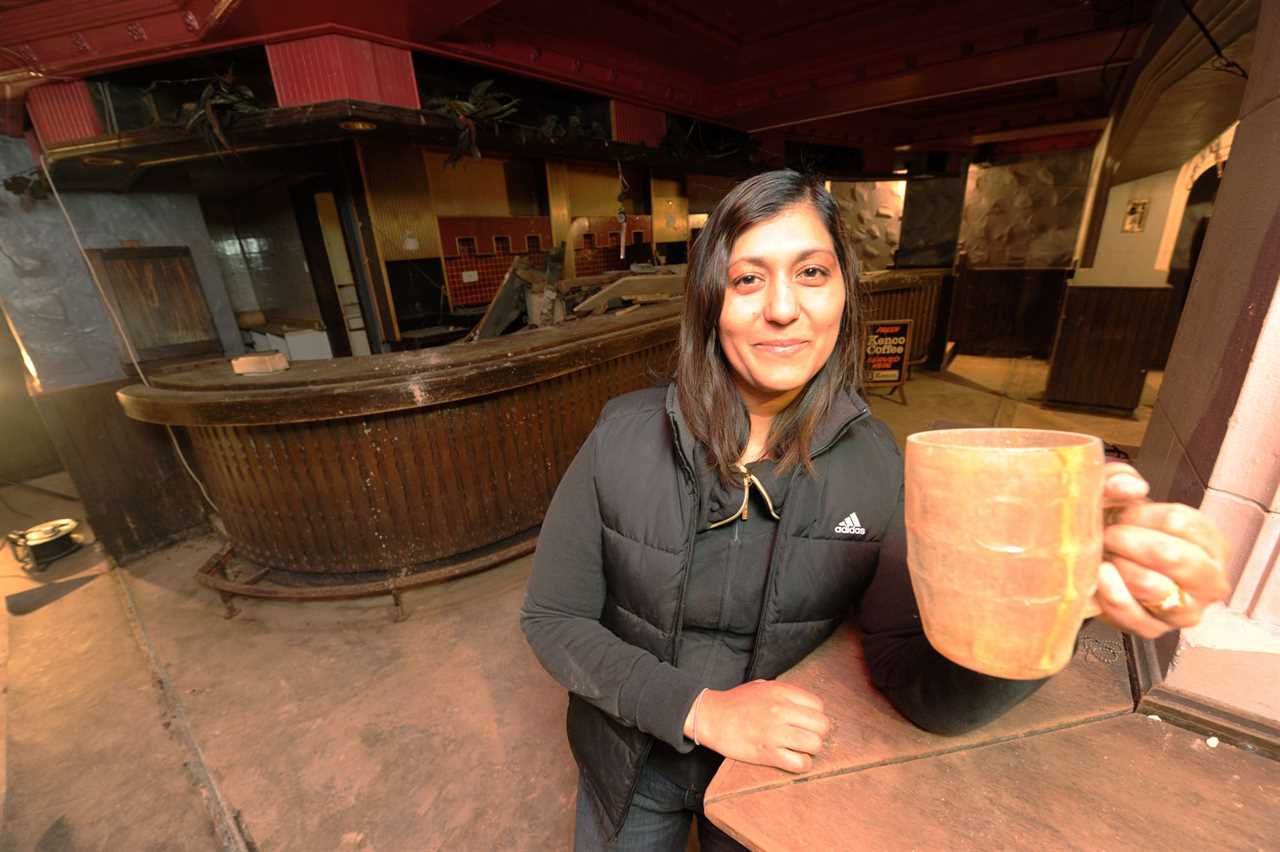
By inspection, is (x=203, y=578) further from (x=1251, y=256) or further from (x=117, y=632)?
(x=1251, y=256)

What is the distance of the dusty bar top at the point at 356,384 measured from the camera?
8.29ft

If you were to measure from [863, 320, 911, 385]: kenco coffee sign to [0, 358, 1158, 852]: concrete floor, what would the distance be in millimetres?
4377

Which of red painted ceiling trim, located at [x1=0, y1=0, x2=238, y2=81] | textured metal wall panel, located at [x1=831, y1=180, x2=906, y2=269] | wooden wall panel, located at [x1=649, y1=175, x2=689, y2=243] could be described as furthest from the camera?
textured metal wall panel, located at [x1=831, y1=180, x2=906, y2=269]

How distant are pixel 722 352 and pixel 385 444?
2339mm

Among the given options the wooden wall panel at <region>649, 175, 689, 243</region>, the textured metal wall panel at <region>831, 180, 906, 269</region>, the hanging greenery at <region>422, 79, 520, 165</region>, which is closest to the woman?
the hanging greenery at <region>422, 79, 520, 165</region>

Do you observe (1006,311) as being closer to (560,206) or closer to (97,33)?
(560,206)

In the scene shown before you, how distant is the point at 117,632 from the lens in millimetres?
2977

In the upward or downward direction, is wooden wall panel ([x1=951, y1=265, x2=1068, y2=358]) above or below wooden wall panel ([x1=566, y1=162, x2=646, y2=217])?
below

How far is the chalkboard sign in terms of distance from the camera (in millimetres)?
5531

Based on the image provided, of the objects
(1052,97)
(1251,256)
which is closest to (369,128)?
(1251,256)

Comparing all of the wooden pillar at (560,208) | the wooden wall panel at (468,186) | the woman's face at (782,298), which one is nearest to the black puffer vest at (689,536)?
the woman's face at (782,298)

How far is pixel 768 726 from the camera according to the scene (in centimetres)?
73

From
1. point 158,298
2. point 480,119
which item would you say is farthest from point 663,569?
point 158,298

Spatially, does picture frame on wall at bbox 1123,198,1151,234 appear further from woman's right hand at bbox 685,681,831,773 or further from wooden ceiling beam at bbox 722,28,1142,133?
woman's right hand at bbox 685,681,831,773
